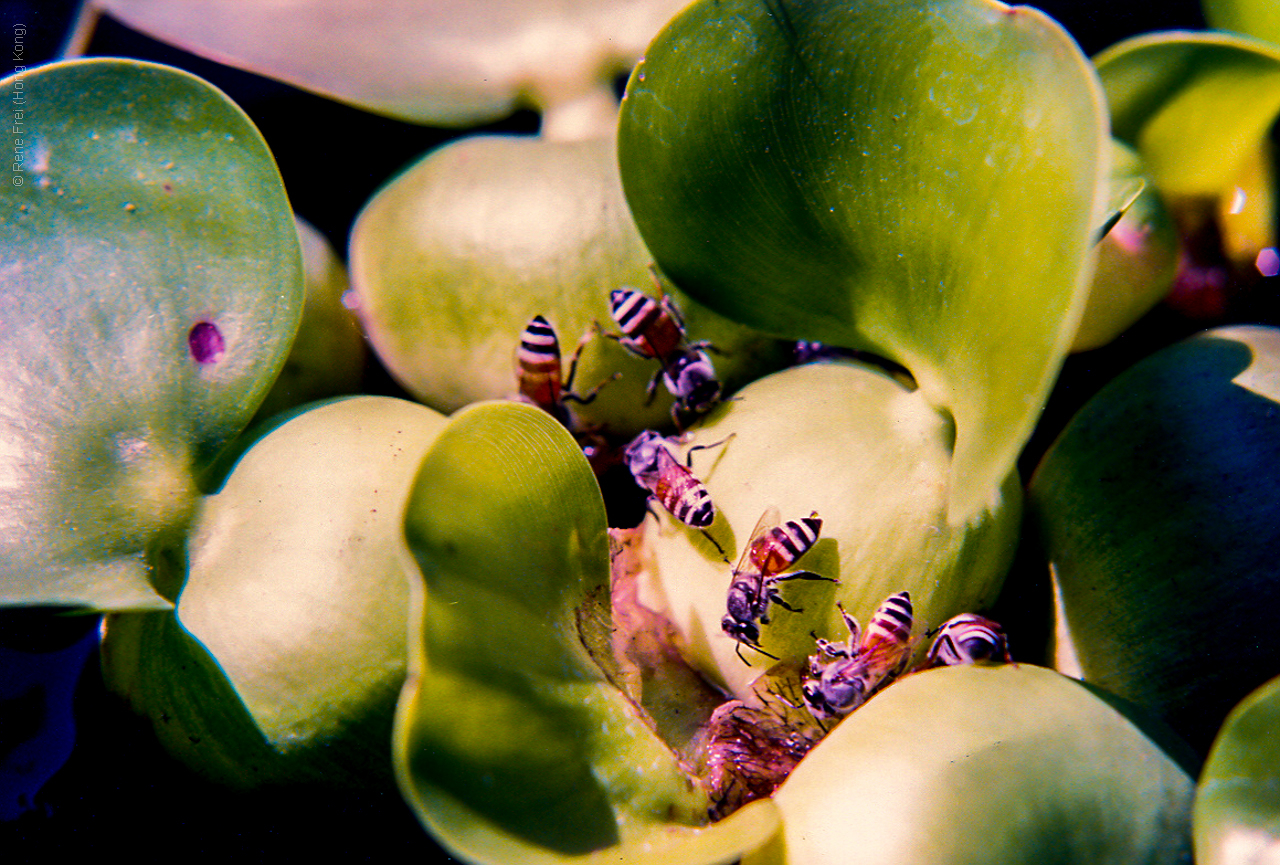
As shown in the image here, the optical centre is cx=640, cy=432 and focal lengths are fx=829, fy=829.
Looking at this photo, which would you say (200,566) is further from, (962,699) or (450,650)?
(962,699)

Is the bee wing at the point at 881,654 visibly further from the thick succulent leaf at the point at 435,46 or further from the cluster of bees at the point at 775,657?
the thick succulent leaf at the point at 435,46

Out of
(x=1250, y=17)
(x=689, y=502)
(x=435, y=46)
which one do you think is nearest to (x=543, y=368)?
(x=689, y=502)

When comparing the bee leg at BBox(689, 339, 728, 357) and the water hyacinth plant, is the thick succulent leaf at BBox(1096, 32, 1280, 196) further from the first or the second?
the bee leg at BBox(689, 339, 728, 357)

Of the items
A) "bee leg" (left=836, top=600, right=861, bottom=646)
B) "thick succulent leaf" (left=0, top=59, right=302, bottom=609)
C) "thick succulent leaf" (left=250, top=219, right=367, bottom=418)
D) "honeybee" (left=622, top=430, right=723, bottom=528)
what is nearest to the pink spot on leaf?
"thick succulent leaf" (left=0, top=59, right=302, bottom=609)

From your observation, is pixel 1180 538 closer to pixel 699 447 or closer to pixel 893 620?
pixel 893 620

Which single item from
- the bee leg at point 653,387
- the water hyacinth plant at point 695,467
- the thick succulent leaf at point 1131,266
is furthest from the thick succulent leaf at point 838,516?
the thick succulent leaf at point 1131,266

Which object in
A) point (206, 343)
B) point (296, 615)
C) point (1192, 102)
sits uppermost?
point (1192, 102)
